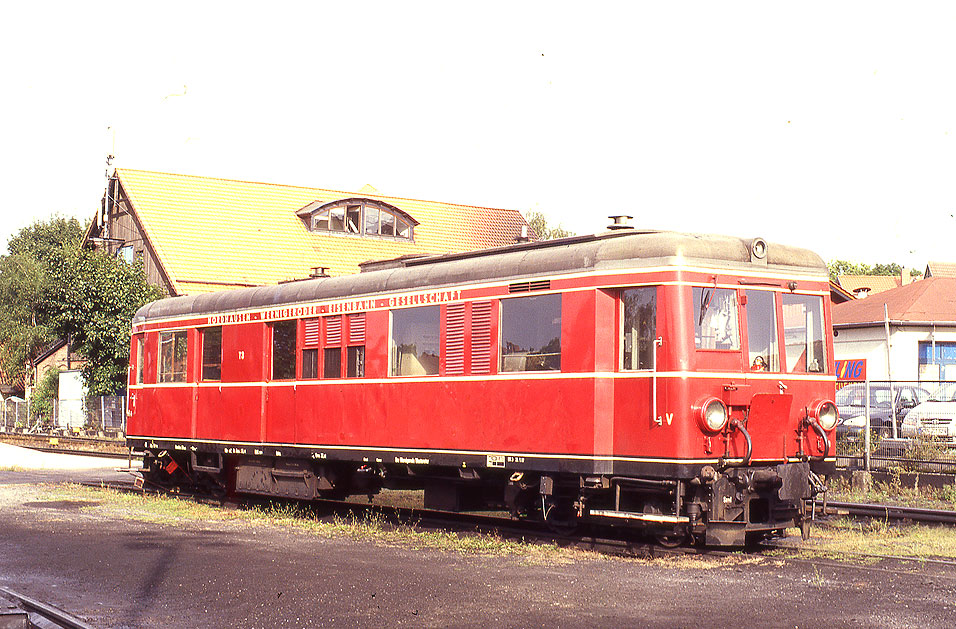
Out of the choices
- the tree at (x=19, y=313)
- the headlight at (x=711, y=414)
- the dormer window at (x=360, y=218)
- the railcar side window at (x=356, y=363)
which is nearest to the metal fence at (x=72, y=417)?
the tree at (x=19, y=313)

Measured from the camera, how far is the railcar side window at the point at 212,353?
1875 cm

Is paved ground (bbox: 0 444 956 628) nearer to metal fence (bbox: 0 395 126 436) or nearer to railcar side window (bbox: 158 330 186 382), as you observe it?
railcar side window (bbox: 158 330 186 382)

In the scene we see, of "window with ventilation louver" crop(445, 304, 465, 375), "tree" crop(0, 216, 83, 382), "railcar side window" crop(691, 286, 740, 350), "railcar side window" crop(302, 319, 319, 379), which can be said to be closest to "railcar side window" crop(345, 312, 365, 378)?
"railcar side window" crop(302, 319, 319, 379)

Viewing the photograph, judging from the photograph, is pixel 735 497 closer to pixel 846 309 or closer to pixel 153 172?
pixel 153 172

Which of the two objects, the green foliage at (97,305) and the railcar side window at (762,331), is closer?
the railcar side window at (762,331)

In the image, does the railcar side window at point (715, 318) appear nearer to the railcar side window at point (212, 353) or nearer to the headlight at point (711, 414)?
the headlight at point (711, 414)

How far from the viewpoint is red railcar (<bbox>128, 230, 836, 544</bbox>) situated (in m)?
12.1

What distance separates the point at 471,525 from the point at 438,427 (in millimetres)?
1485

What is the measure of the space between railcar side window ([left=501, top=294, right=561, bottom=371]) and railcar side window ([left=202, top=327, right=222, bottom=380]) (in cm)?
673

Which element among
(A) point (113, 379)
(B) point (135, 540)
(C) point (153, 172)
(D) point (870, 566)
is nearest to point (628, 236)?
(D) point (870, 566)

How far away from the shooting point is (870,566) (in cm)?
1144

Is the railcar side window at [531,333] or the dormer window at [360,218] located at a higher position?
the dormer window at [360,218]

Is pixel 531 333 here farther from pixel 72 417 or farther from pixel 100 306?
pixel 72 417

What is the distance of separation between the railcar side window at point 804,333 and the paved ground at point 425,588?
8.02 feet
